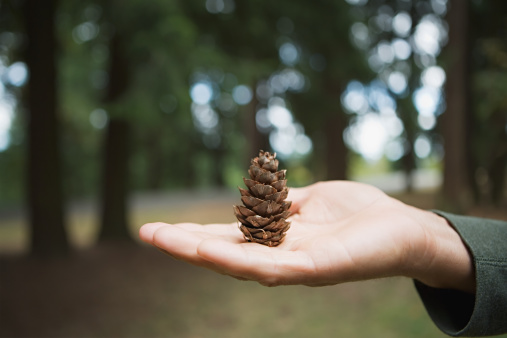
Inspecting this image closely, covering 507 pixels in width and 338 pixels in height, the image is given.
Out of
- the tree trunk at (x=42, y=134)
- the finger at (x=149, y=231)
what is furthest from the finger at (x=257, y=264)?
the tree trunk at (x=42, y=134)

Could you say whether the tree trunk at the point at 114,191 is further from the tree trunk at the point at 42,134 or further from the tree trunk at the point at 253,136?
the tree trunk at the point at 253,136

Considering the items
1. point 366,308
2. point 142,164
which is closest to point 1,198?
point 142,164

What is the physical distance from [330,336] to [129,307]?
303cm

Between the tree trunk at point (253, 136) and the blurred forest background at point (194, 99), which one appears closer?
the blurred forest background at point (194, 99)

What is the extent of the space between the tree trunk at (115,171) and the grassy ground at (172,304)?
3.31 feet

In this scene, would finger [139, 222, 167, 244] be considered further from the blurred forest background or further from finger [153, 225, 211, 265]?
the blurred forest background

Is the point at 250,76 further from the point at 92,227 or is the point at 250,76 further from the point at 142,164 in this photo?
the point at 142,164

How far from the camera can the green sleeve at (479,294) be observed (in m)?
1.83

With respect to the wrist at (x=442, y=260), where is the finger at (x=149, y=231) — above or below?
above

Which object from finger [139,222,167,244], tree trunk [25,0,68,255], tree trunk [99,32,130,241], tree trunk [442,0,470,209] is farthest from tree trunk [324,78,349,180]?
finger [139,222,167,244]

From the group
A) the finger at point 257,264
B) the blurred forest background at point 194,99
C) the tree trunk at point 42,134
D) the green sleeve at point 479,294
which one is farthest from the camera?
the tree trunk at point 42,134

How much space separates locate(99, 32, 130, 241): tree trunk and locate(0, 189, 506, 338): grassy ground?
1.01 m

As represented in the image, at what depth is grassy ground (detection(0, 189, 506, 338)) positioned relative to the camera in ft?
17.8

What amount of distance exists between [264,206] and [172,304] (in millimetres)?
4721
